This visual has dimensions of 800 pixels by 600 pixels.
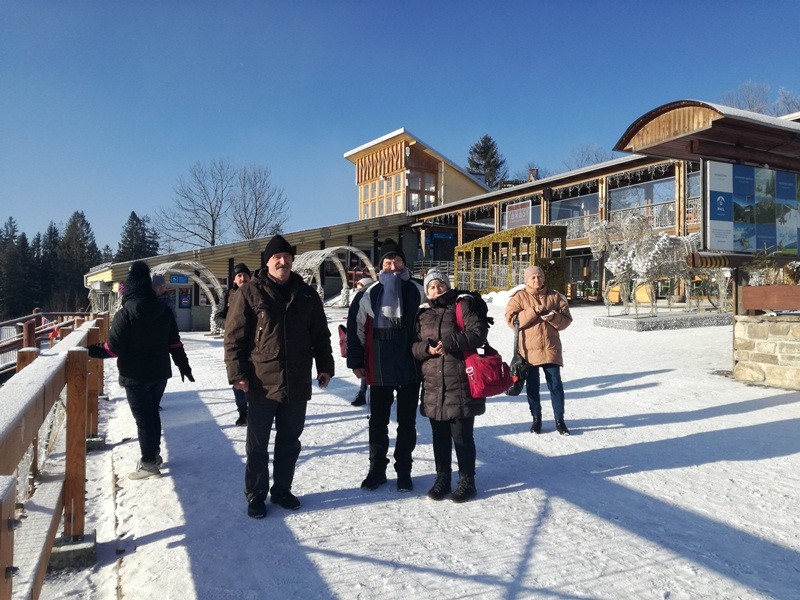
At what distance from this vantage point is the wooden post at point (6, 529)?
1252 millimetres

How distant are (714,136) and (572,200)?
60.9ft

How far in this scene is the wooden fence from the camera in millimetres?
1383

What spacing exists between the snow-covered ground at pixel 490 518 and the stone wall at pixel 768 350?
138cm

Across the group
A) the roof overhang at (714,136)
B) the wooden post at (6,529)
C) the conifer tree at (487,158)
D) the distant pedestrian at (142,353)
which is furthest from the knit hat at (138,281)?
the conifer tree at (487,158)

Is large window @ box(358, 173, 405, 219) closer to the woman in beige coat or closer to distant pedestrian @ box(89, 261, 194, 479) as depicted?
the woman in beige coat

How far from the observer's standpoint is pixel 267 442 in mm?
3332

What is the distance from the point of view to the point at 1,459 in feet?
4.99

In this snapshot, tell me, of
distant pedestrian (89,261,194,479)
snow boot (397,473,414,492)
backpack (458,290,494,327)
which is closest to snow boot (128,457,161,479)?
distant pedestrian (89,261,194,479)

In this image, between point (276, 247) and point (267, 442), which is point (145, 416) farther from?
point (276, 247)

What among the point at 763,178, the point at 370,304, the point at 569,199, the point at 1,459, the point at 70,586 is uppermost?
the point at 569,199

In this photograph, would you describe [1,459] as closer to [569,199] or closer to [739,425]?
[739,425]

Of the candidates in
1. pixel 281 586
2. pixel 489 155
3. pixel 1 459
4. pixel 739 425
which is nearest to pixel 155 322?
pixel 281 586

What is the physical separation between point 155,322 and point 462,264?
20.8 meters

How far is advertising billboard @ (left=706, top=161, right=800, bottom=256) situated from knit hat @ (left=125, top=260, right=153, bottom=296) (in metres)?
6.57
